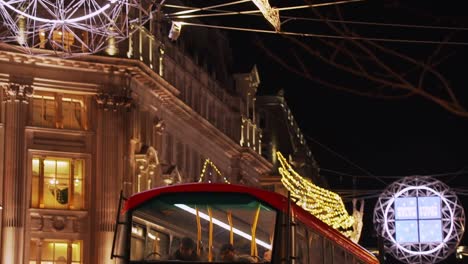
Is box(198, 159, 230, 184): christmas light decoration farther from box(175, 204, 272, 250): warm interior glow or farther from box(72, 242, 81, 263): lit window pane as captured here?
box(175, 204, 272, 250): warm interior glow

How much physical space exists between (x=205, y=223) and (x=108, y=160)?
31.3 metres

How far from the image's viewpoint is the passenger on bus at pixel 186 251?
2205cm

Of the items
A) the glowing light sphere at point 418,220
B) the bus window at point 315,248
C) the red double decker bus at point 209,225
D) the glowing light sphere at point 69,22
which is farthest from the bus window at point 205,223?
the glowing light sphere at point 418,220

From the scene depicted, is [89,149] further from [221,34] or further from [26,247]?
[221,34]

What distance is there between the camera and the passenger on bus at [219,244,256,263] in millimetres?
21938

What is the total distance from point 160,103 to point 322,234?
110ft

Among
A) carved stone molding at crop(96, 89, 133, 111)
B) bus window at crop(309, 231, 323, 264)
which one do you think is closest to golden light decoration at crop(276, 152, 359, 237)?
carved stone molding at crop(96, 89, 133, 111)

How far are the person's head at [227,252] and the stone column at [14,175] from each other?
29.6m

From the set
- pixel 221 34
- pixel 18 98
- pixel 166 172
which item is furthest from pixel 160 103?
pixel 221 34

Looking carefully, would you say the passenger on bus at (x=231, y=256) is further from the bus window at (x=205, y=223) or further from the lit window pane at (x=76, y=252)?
the lit window pane at (x=76, y=252)

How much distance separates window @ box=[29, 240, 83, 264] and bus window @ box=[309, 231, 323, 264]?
2839cm

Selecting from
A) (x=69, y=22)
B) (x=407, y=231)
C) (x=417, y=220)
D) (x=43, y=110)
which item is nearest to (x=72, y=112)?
(x=43, y=110)

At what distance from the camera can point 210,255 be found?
22078 mm

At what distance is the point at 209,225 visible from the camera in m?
22.3
